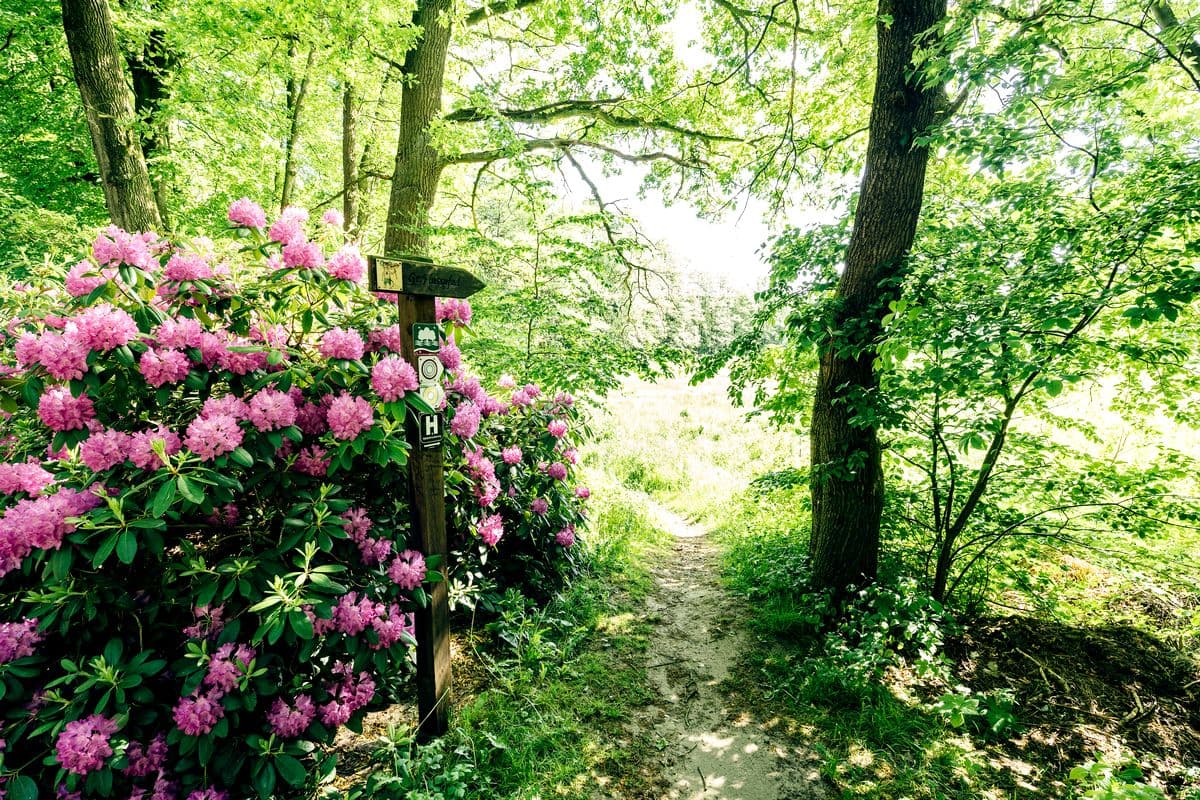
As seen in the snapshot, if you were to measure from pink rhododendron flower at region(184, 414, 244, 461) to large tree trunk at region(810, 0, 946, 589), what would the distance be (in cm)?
322

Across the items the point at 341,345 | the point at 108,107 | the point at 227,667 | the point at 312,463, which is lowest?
the point at 227,667

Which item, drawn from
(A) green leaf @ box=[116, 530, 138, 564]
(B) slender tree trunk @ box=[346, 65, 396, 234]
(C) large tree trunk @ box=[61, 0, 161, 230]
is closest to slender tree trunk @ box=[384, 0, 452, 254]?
(C) large tree trunk @ box=[61, 0, 161, 230]

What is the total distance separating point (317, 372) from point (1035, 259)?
12.0ft

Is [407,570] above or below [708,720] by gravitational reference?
above

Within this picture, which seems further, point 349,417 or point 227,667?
point 349,417

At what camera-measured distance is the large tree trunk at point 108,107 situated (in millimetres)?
3975

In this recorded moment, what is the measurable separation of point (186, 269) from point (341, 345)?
2.06 ft

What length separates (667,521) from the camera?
712 cm

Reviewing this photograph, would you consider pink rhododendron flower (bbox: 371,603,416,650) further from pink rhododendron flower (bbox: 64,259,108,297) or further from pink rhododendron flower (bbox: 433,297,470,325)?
pink rhododendron flower (bbox: 64,259,108,297)

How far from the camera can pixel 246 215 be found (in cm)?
207

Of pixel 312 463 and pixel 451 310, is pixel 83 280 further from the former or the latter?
pixel 451 310

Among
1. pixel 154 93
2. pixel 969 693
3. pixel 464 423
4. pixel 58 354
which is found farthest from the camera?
pixel 154 93

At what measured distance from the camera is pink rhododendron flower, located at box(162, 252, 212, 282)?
1.87m

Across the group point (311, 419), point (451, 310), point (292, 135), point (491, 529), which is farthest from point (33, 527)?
point (292, 135)
